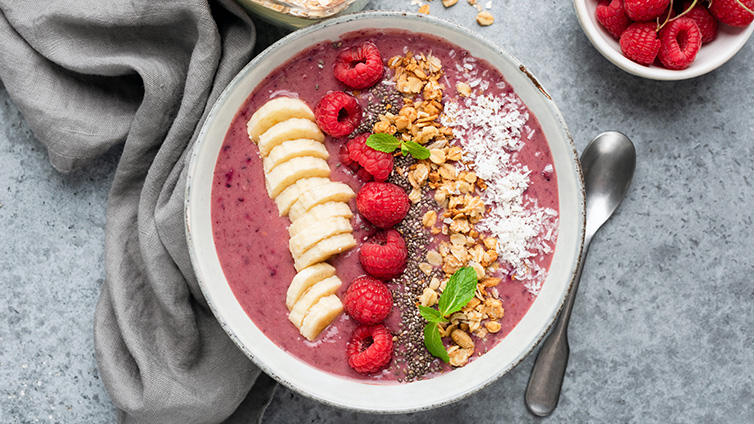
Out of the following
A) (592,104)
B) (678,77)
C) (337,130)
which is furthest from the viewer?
(592,104)

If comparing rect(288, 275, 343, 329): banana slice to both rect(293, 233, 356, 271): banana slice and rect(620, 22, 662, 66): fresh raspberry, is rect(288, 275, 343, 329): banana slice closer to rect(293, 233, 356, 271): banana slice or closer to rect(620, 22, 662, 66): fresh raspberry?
rect(293, 233, 356, 271): banana slice

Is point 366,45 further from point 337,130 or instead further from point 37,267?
point 37,267

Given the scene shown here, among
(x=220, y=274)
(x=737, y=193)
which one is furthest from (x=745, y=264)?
(x=220, y=274)

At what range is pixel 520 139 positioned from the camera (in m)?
1.77

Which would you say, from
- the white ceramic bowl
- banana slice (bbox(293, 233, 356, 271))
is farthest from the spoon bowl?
banana slice (bbox(293, 233, 356, 271))

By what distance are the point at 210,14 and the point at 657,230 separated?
5.15 ft

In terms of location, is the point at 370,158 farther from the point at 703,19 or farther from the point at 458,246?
the point at 703,19

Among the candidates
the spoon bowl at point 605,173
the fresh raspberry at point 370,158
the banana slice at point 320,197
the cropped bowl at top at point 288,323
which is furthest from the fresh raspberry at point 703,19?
the banana slice at point 320,197

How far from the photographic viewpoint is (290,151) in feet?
5.55

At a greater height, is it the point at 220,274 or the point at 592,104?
the point at 592,104

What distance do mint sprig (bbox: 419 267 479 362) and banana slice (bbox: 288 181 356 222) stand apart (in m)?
0.38

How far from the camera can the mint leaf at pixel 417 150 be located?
1.69m

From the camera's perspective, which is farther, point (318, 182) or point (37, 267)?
point (37, 267)

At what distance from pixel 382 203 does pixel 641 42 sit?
920mm
